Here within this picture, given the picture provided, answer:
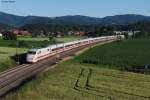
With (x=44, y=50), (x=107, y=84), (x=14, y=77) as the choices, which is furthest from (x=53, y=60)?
(x=107, y=84)

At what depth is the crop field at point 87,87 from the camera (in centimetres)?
3700

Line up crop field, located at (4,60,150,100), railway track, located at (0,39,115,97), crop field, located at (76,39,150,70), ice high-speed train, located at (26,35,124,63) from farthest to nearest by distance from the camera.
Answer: ice high-speed train, located at (26,35,124,63) → crop field, located at (76,39,150,70) → railway track, located at (0,39,115,97) → crop field, located at (4,60,150,100)

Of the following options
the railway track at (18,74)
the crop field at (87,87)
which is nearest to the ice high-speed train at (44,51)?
the railway track at (18,74)

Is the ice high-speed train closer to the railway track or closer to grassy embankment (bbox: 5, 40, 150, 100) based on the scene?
the railway track

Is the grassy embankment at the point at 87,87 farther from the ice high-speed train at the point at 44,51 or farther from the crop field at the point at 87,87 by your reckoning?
the ice high-speed train at the point at 44,51

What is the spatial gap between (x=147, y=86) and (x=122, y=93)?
5.49 m

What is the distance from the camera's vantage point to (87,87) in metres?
42.6

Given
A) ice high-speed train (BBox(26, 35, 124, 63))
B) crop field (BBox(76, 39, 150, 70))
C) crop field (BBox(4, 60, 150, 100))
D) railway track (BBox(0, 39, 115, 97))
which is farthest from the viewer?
ice high-speed train (BBox(26, 35, 124, 63))

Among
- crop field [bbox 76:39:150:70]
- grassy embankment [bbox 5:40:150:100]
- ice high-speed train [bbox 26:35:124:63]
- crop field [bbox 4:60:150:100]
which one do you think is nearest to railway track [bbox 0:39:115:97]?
ice high-speed train [bbox 26:35:124:63]

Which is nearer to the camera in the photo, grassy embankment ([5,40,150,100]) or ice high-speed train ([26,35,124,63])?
grassy embankment ([5,40,150,100])

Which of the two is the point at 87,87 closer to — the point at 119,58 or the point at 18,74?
the point at 18,74

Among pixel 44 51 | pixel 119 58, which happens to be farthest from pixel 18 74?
pixel 119 58

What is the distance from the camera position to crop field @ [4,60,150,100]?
37000 millimetres

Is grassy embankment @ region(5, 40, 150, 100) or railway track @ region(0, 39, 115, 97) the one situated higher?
grassy embankment @ region(5, 40, 150, 100)
